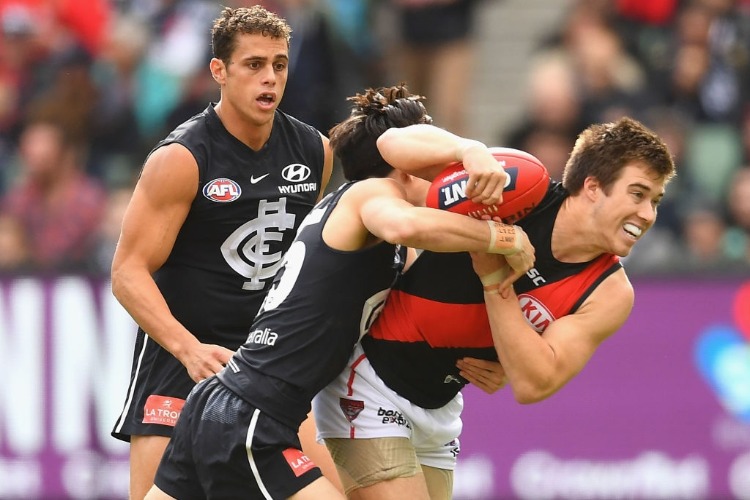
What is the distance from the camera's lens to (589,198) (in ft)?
17.2

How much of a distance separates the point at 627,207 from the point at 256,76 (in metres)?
1.70

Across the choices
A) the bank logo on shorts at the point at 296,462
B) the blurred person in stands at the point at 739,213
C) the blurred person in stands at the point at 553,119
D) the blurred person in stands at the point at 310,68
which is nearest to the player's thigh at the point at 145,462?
the bank logo on shorts at the point at 296,462

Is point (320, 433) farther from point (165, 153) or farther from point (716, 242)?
point (716, 242)

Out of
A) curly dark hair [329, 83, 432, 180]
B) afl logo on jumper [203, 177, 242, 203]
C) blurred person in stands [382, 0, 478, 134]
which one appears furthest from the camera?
blurred person in stands [382, 0, 478, 134]

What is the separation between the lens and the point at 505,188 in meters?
5.00

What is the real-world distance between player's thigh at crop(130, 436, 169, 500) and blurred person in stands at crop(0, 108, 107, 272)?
4362 millimetres

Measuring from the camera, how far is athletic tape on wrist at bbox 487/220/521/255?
4.96 metres

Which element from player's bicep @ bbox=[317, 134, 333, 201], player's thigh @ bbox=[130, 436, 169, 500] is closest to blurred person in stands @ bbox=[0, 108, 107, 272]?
player's bicep @ bbox=[317, 134, 333, 201]

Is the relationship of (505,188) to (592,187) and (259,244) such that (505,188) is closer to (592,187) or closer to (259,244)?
(592,187)

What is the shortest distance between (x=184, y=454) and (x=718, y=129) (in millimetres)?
6982

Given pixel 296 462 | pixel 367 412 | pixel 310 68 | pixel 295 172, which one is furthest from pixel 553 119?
pixel 296 462

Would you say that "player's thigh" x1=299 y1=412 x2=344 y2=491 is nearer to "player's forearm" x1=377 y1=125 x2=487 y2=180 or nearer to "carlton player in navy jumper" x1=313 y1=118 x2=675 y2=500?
"carlton player in navy jumper" x1=313 y1=118 x2=675 y2=500

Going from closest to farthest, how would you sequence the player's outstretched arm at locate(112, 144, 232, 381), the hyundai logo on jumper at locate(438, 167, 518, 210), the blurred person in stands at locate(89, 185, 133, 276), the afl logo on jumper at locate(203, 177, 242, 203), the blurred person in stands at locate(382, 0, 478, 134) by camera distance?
the hyundai logo on jumper at locate(438, 167, 518, 210) → the player's outstretched arm at locate(112, 144, 232, 381) → the afl logo on jumper at locate(203, 177, 242, 203) → the blurred person in stands at locate(89, 185, 133, 276) → the blurred person in stands at locate(382, 0, 478, 134)

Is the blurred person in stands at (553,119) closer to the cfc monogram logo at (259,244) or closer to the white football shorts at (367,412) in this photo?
the cfc monogram logo at (259,244)
